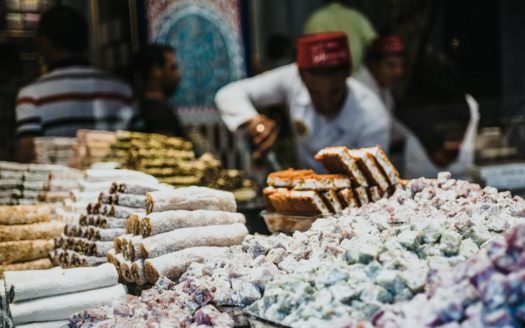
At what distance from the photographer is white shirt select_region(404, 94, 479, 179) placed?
13.3 ft

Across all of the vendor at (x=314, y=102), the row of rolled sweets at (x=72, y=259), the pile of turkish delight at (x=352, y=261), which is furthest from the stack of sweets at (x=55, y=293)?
the vendor at (x=314, y=102)

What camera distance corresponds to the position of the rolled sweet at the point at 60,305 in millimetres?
1493

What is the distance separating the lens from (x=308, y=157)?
3.70 meters

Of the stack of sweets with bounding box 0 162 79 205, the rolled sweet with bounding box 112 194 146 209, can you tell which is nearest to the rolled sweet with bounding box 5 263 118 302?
the rolled sweet with bounding box 112 194 146 209

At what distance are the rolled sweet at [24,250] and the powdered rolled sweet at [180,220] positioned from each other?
0.58m

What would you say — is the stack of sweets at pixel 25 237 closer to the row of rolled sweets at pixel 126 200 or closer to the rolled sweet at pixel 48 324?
the row of rolled sweets at pixel 126 200

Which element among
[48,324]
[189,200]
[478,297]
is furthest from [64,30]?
[478,297]

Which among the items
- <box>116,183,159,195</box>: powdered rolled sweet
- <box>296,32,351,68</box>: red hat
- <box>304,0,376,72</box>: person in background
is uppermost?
<box>304,0,376,72</box>: person in background

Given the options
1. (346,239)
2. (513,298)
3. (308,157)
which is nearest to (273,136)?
(308,157)

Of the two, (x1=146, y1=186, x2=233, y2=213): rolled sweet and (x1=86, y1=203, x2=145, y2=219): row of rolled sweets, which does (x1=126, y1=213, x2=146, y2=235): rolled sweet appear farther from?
(x1=86, y1=203, x2=145, y2=219): row of rolled sweets

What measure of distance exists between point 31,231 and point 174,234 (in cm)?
71

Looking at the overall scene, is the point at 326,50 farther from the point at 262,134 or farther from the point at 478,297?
the point at 478,297

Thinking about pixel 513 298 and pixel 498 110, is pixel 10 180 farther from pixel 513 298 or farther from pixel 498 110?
pixel 498 110

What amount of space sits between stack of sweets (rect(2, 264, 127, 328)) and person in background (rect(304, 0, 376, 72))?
2.83 m
